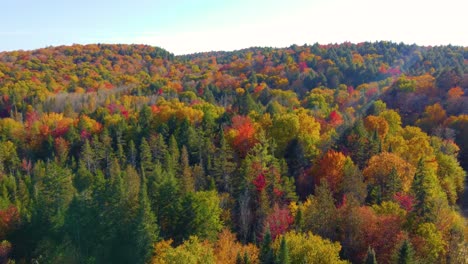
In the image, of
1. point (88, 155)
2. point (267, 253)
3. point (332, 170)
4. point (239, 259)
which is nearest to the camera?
point (267, 253)

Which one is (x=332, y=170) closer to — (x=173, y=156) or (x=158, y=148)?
(x=173, y=156)

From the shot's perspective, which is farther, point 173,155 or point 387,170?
point 173,155

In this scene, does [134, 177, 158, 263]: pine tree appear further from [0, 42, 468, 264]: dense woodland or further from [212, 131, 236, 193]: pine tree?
[212, 131, 236, 193]: pine tree

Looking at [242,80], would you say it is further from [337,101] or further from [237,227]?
[237,227]

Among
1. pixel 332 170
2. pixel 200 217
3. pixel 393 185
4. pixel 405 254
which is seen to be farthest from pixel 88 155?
pixel 405 254

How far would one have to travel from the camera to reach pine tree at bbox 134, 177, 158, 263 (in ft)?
119

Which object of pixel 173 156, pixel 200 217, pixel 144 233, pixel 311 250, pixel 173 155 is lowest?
pixel 144 233

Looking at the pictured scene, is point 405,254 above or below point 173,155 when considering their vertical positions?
above

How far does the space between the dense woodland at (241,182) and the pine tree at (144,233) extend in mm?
135

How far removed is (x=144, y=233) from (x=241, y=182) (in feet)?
49.4

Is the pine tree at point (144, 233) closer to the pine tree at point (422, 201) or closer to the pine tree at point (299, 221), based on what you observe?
the pine tree at point (299, 221)

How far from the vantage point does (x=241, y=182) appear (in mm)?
47594

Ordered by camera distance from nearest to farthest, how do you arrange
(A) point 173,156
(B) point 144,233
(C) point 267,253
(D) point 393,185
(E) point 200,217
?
(C) point 267,253 < (B) point 144,233 < (E) point 200,217 < (D) point 393,185 < (A) point 173,156

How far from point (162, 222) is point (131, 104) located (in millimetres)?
73215
